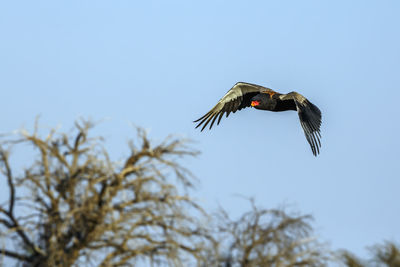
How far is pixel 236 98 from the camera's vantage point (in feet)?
56.0

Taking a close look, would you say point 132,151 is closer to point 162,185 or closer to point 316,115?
point 162,185

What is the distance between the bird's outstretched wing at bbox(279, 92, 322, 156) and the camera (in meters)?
14.2

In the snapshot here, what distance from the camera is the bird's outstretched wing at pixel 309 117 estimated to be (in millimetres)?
14219

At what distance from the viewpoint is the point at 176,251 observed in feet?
44.8

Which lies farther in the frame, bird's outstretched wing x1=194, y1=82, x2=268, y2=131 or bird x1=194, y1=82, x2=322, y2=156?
bird's outstretched wing x1=194, y1=82, x2=268, y2=131

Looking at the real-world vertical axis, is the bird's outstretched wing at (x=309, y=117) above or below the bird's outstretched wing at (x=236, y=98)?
below

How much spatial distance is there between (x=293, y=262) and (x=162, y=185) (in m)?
2.82

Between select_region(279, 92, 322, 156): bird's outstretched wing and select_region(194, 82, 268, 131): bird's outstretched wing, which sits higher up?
select_region(194, 82, 268, 131): bird's outstretched wing

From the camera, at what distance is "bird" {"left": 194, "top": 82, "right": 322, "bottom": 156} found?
568 inches

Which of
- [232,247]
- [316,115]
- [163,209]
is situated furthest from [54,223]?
[316,115]

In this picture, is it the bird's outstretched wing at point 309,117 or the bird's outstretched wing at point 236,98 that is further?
the bird's outstretched wing at point 236,98

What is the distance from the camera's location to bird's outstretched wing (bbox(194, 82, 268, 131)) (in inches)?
659

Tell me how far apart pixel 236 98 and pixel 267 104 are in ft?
3.76

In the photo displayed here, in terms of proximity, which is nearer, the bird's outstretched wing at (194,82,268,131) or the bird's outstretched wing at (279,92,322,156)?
the bird's outstretched wing at (279,92,322,156)
